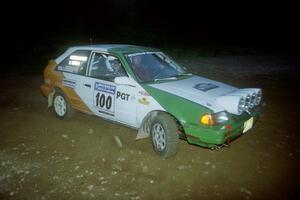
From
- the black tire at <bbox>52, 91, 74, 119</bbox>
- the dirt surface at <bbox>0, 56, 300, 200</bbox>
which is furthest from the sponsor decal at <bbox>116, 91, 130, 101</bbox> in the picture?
the black tire at <bbox>52, 91, 74, 119</bbox>

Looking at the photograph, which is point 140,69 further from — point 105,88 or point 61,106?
point 61,106

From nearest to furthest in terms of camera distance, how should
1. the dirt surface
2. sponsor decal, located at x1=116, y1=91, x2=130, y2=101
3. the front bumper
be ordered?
the dirt surface → the front bumper → sponsor decal, located at x1=116, y1=91, x2=130, y2=101

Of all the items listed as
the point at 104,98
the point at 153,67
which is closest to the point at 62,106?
the point at 104,98

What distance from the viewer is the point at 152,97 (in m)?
4.99

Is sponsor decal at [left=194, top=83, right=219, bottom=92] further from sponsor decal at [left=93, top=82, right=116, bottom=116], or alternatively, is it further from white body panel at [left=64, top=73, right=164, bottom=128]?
sponsor decal at [left=93, top=82, right=116, bottom=116]

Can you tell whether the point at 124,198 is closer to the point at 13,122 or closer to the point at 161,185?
the point at 161,185

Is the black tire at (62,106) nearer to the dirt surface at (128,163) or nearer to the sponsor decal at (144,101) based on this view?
the dirt surface at (128,163)

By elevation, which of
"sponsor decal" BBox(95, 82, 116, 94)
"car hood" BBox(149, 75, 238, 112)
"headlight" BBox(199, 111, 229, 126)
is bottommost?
"headlight" BBox(199, 111, 229, 126)

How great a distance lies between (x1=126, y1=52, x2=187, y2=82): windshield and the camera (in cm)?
547

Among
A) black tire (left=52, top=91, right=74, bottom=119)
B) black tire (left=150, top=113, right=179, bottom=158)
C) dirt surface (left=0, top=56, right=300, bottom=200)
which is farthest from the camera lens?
black tire (left=52, top=91, right=74, bottom=119)

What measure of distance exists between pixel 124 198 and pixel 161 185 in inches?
22.2

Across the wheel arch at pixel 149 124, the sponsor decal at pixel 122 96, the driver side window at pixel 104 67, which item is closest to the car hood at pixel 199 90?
the wheel arch at pixel 149 124

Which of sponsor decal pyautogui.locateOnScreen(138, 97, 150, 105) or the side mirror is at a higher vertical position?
the side mirror

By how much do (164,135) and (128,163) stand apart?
71 centimetres
